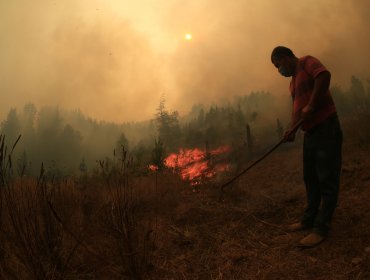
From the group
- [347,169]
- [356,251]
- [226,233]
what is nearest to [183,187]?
[347,169]

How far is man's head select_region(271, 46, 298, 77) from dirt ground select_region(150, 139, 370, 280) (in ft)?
5.38

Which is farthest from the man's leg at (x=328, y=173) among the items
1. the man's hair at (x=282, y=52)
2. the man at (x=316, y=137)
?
the man's hair at (x=282, y=52)

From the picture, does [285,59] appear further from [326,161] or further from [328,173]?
[328,173]

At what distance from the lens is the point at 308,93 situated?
2.83m

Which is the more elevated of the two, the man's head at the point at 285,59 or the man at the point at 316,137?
the man's head at the point at 285,59

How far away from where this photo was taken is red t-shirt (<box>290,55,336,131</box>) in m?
2.69

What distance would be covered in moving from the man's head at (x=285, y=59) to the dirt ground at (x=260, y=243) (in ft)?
5.38

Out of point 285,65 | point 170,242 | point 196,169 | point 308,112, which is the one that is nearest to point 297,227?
point 308,112

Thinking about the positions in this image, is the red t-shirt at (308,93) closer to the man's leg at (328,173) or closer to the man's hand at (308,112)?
the man's hand at (308,112)

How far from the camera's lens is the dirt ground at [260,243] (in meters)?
2.22

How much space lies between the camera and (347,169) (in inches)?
210

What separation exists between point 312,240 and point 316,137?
36.6 inches

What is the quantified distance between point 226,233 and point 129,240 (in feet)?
4.80

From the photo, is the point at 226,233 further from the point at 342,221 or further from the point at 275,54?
the point at 275,54
